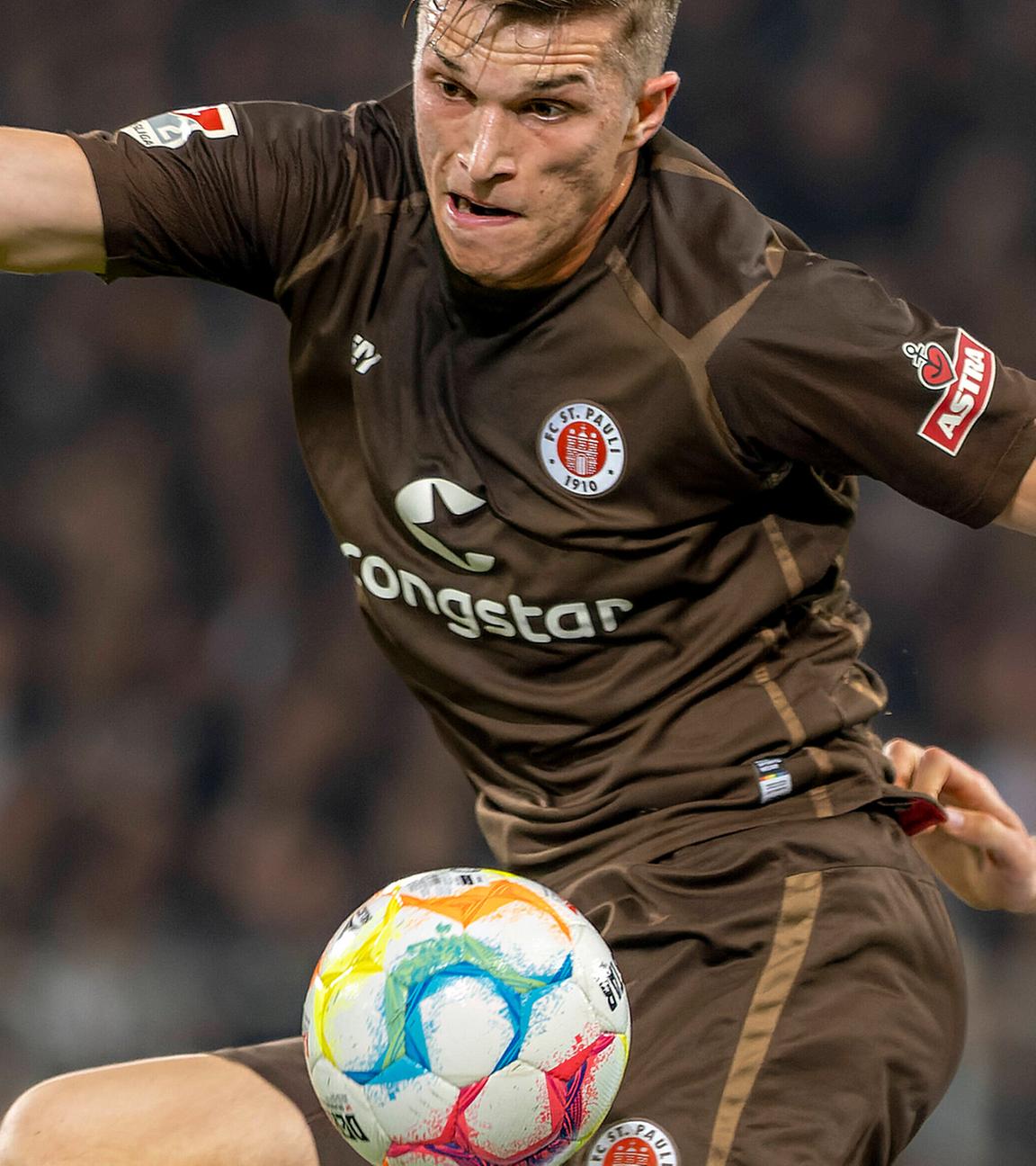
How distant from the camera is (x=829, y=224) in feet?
18.3

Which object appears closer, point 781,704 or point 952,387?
point 952,387

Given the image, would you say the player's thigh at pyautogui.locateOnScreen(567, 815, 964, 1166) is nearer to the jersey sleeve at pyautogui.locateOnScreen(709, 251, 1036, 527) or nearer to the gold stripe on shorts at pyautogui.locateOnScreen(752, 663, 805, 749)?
the gold stripe on shorts at pyautogui.locateOnScreen(752, 663, 805, 749)

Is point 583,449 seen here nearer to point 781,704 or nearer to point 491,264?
point 491,264

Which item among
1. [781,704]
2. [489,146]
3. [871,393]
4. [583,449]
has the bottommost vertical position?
[781,704]

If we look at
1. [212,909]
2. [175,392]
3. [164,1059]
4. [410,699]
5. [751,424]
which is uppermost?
[751,424]

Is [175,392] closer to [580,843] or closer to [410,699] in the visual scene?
[410,699]

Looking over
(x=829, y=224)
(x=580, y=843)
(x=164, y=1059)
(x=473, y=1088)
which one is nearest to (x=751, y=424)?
(x=580, y=843)

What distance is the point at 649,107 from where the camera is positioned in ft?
7.24

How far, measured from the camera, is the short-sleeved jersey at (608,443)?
2.14 meters

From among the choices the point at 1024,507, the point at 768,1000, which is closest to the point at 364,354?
the point at 1024,507

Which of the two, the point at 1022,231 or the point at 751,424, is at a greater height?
the point at 751,424

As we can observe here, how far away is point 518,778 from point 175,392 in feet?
11.2

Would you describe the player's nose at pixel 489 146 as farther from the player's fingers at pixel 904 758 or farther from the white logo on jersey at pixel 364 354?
the player's fingers at pixel 904 758

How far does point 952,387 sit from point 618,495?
1.44ft
